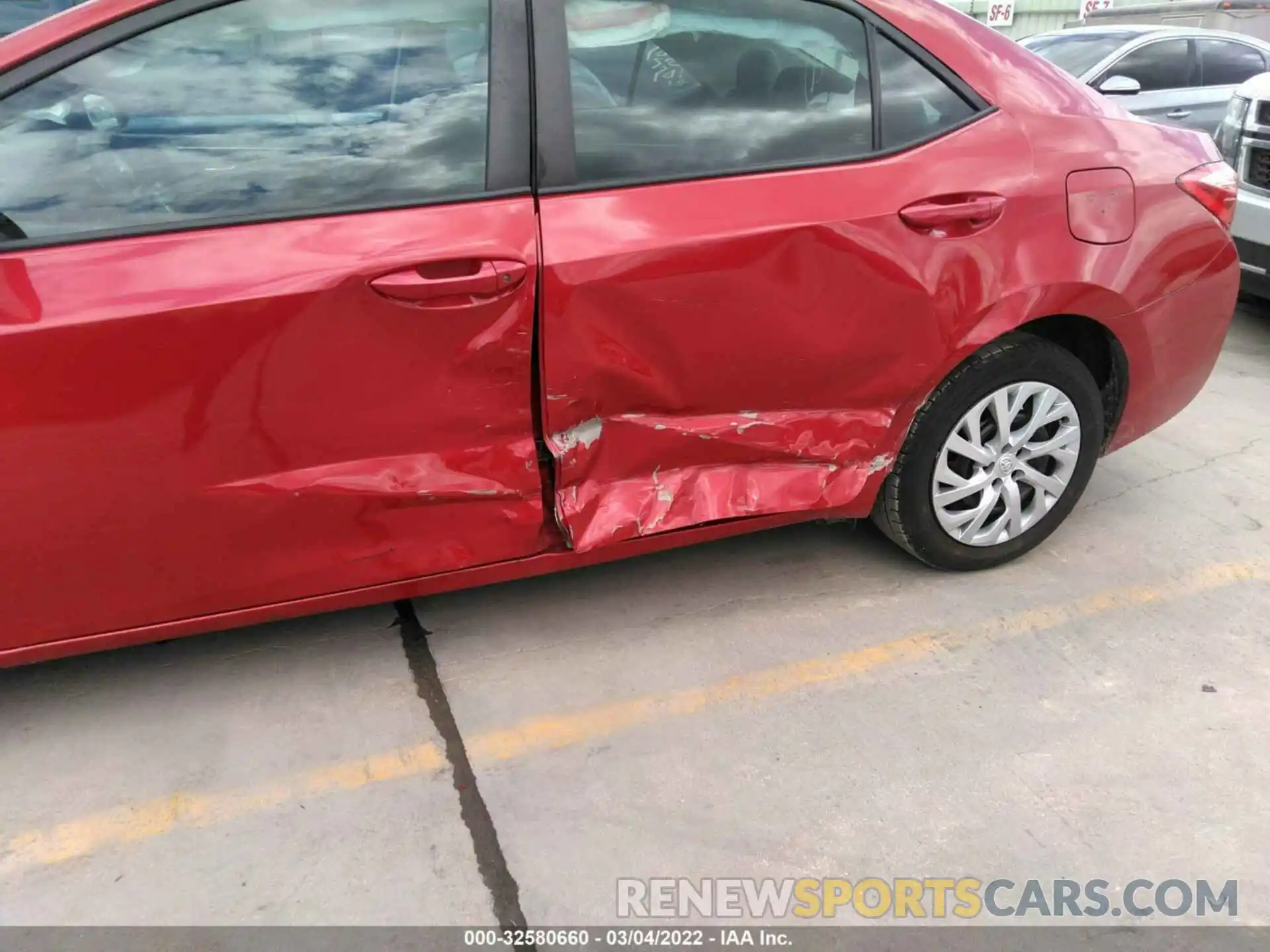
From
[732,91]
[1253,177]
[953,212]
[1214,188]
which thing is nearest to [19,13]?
[732,91]

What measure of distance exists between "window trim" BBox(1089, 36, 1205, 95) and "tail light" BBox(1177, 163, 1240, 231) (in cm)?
501

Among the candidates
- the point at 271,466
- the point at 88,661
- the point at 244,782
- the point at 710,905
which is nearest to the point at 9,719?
the point at 88,661

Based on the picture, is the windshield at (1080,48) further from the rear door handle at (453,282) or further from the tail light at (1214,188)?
the rear door handle at (453,282)

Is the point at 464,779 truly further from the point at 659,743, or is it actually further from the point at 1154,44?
the point at 1154,44

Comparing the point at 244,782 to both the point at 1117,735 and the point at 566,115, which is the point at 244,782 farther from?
the point at 1117,735

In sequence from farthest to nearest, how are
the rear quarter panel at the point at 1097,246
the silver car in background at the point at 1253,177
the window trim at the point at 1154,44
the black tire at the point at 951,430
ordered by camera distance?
the window trim at the point at 1154,44 < the silver car in background at the point at 1253,177 < the black tire at the point at 951,430 < the rear quarter panel at the point at 1097,246

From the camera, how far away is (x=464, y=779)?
2178 mm

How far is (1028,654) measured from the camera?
2.57 metres

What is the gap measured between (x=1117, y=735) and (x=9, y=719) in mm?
2643

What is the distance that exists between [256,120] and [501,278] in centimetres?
60

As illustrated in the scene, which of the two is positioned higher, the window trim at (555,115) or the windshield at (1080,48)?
the window trim at (555,115)

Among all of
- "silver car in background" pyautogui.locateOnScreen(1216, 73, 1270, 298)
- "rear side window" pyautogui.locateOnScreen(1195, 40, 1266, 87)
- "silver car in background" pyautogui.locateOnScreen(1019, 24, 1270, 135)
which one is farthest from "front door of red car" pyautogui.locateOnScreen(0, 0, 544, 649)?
"rear side window" pyautogui.locateOnScreen(1195, 40, 1266, 87)

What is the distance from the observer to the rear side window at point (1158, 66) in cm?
741

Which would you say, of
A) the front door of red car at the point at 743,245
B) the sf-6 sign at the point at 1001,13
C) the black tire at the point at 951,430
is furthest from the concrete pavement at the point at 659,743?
the sf-6 sign at the point at 1001,13
